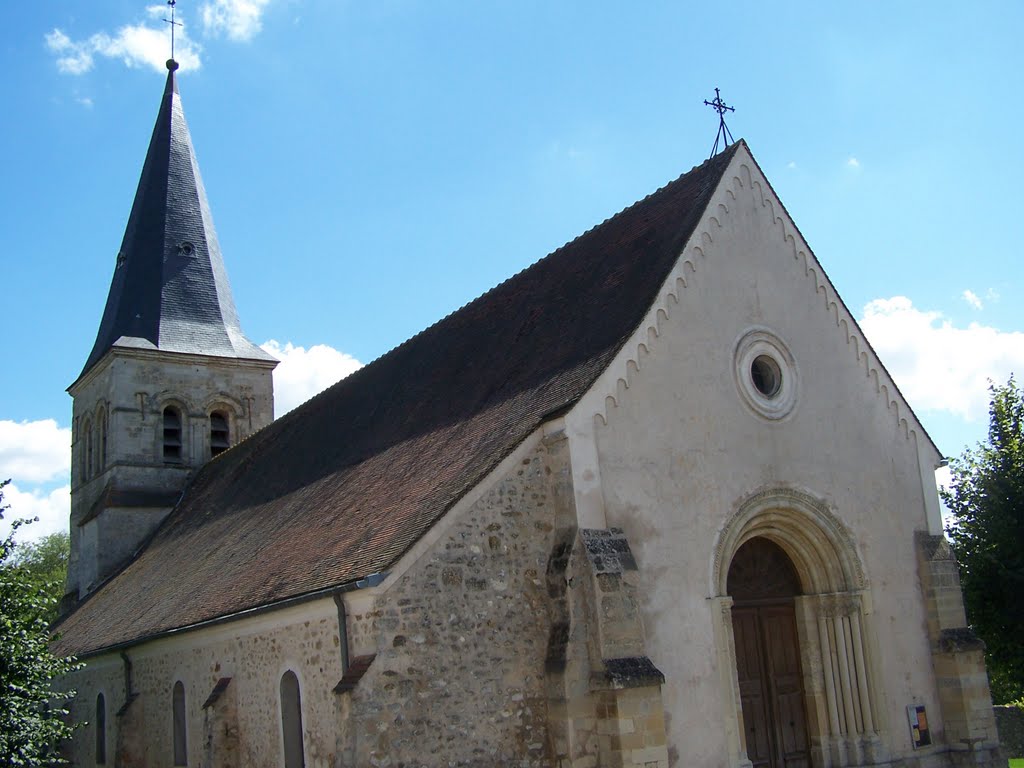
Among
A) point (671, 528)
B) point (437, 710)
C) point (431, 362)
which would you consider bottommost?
point (437, 710)

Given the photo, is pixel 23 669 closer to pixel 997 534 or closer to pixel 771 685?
pixel 771 685

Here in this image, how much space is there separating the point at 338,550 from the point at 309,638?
1081 mm

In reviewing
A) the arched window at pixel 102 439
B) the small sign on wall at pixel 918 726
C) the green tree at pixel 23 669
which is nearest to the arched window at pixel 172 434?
the arched window at pixel 102 439

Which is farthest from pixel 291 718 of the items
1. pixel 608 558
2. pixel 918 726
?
pixel 918 726

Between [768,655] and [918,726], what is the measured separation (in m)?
2.28

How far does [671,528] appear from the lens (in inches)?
506

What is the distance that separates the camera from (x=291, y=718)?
42.9 ft

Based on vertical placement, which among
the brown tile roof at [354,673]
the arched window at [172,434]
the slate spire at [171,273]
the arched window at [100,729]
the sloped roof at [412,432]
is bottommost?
the arched window at [100,729]

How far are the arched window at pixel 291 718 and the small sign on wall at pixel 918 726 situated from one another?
785cm

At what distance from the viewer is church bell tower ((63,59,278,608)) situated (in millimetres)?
26250

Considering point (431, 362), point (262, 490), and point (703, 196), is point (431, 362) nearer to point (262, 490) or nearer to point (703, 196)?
point (262, 490)

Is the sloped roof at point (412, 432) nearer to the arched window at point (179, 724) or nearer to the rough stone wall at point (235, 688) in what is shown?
the rough stone wall at point (235, 688)

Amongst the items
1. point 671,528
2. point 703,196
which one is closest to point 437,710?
point 671,528

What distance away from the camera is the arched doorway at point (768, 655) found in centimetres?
1355
